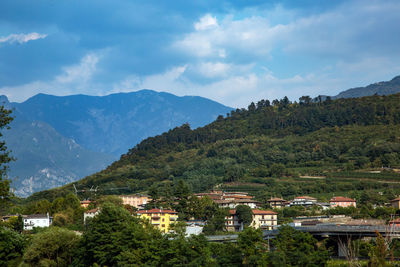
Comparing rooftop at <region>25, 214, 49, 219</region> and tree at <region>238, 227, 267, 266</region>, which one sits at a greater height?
rooftop at <region>25, 214, 49, 219</region>

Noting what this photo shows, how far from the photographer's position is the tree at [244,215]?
77188 millimetres

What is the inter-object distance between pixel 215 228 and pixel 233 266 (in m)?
31.5

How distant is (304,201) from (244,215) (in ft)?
51.0

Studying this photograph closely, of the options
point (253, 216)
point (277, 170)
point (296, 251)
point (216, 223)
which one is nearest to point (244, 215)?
point (253, 216)

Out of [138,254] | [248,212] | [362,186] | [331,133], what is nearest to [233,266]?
[138,254]

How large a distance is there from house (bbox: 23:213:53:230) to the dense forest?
20044 mm

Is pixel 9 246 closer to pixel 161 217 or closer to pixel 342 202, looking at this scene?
pixel 161 217

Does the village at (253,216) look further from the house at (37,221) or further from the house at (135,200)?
the house at (135,200)

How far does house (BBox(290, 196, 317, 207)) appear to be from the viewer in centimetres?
8775

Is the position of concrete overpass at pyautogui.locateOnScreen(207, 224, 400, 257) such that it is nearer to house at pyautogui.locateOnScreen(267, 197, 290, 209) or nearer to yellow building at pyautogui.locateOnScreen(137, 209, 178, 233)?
yellow building at pyautogui.locateOnScreen(137, 209, 178, 233)

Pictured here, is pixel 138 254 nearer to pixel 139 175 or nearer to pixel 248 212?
pixel 248 212

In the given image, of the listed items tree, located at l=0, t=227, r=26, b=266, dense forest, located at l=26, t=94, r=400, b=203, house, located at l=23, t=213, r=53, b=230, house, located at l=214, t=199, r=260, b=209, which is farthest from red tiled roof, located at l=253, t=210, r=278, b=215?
tree, located at l=0, t=227, r=26, b=266

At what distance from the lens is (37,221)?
8144cm

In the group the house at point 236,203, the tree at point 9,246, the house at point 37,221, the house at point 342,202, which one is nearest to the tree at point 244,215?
the house at point 236,203
